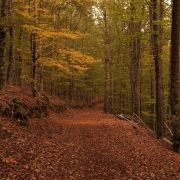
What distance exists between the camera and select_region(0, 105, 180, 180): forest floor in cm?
854

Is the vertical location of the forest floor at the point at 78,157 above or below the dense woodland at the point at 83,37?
below

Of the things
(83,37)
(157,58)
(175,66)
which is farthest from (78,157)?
(83,37)

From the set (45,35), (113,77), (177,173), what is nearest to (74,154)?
(177,173)

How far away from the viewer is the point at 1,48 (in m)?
13.5

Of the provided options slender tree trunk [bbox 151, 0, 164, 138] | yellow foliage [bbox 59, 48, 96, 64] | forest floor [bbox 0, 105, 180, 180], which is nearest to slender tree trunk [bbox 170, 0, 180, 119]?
forest floor [bbox 0, 105, 180, 180]

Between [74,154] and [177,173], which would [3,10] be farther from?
[177,173]

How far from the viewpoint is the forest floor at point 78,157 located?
8539 mm

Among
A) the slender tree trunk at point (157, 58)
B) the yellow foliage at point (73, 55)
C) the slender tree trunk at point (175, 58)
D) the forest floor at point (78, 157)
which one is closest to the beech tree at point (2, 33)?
the forest floor at point (78, 157)

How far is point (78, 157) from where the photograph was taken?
10.4m

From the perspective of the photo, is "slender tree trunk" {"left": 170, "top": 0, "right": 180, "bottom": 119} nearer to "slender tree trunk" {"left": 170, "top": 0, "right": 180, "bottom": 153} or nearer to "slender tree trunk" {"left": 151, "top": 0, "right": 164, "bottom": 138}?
"slender tree trunk" {"left": 170, "top": 0, "right": 180, "bottom": 153}

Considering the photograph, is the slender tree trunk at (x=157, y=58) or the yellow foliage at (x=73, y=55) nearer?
the slender tree trunk at (x=157, y=58)

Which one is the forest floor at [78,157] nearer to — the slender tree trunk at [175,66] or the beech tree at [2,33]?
the slender tree trunk at [175,66]

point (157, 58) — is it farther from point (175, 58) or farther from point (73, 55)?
point (73, 55)

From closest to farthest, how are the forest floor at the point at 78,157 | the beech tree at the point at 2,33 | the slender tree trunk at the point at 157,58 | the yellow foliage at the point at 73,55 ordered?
the forest floor at the point at 78,157 → the beech tree at the point at 2,33 → the slender tree trunk at the point at 157,58 → the yellow foliage at the point at 73,55
